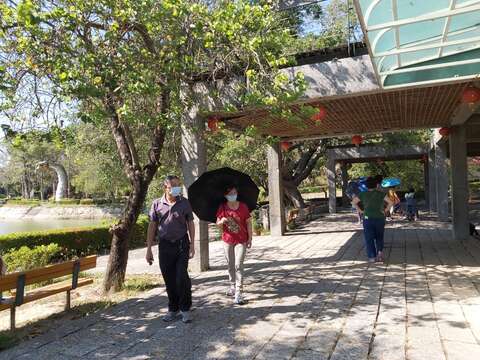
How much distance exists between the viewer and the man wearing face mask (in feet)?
15.7

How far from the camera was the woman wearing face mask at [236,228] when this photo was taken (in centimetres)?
534

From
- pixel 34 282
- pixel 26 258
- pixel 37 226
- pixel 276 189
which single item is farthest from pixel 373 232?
pixel 37 226

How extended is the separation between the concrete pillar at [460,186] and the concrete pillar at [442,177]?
4.13 meters

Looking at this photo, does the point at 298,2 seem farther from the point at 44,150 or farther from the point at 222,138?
the point at 44,150

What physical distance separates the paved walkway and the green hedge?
23.6ft

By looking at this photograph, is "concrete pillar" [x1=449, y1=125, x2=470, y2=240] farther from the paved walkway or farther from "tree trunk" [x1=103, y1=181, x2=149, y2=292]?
"tree trunk" [x1=103, y1=181, x2=149, y2=292]

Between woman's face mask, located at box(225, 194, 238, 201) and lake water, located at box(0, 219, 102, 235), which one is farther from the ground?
woman's face mask, located at box(225, 194, 238, 201)

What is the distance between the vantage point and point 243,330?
4391 millimetres

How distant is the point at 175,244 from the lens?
4.81 m

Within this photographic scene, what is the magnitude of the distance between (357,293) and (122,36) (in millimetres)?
4793

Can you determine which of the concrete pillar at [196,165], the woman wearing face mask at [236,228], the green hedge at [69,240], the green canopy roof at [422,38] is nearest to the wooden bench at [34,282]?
the woman wearing face mask at [236,228]

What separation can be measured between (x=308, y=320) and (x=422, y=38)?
3836 millimetres

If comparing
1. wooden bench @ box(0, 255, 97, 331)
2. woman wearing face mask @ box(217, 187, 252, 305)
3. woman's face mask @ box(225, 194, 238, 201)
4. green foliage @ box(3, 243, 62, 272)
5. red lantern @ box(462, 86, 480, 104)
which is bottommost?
green foliage @ box(3, 243, 62, 272)

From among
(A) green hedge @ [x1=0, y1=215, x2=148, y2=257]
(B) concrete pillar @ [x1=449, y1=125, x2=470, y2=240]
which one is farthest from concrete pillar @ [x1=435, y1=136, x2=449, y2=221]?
(A) green hedge @ [x1=0, y1=215, x2=148, y2=257]
